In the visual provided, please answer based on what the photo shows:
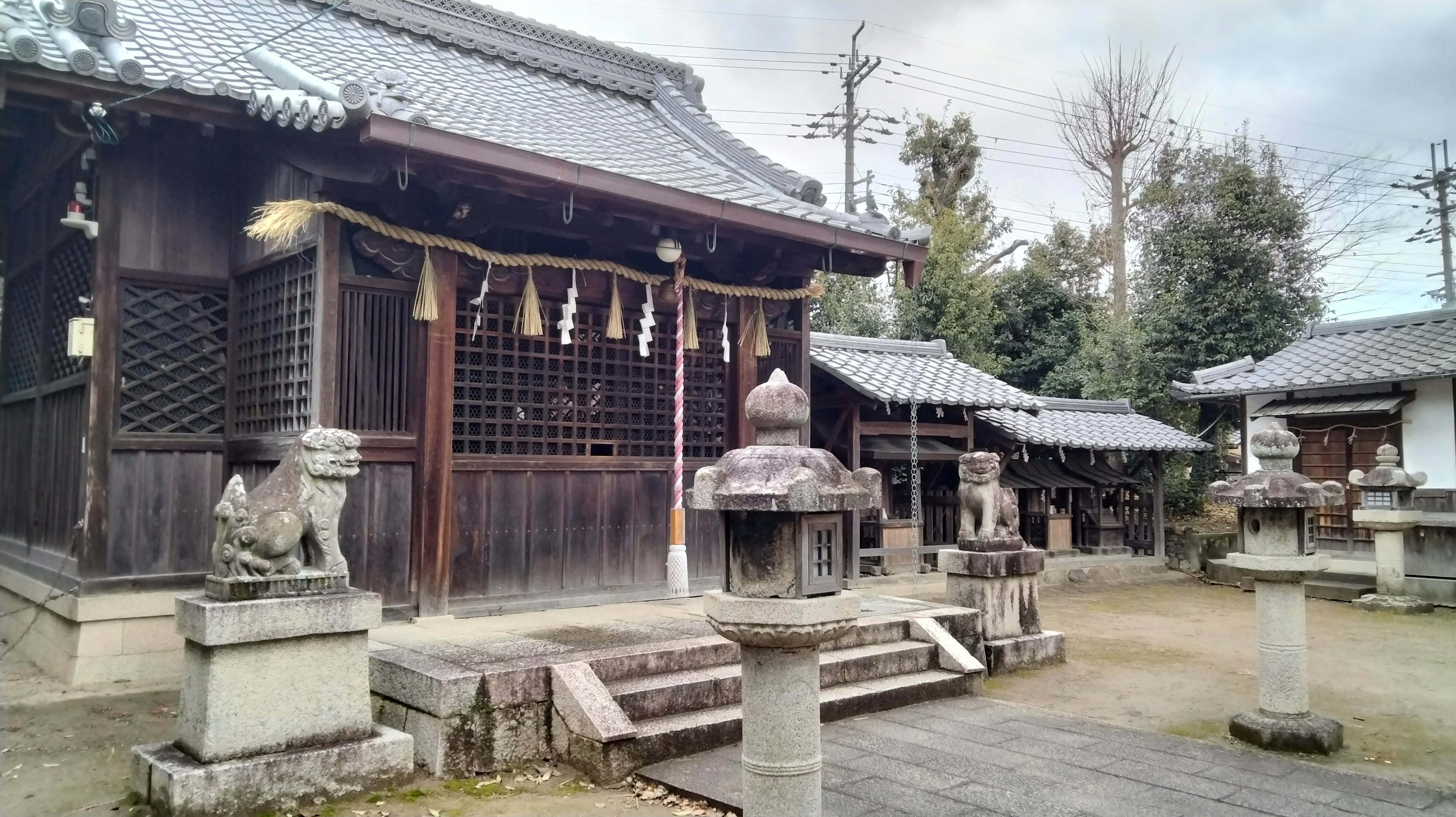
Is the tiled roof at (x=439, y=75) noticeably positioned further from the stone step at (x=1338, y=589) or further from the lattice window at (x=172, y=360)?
the stone step at (x=1338, y=589)

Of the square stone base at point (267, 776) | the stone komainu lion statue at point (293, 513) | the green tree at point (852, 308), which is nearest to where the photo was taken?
the square stone base at point (267, 776)

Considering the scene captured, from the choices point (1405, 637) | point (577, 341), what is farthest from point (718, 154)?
point (1405, 637)

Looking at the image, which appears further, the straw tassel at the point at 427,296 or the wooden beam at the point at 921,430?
the wooden beam at the point at 921,430

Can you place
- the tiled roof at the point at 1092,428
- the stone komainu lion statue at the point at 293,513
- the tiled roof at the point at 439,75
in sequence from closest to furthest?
the stone komainu lion statue at the point at 293,513 < the tiled roof at the point at 439,75 < the tiled roof at the point at 1092,428

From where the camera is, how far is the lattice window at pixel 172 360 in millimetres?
7566

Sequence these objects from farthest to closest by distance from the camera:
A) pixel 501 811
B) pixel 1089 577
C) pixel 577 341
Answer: pixel 1089 577 < pixel 577 341 < pixel 501 811

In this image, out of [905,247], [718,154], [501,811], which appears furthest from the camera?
[718,154]

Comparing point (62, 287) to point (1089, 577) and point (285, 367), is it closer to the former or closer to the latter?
point (285, 367)

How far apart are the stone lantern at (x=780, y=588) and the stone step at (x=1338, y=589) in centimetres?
1504

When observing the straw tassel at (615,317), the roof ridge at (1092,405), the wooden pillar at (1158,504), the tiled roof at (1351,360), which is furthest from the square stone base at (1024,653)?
the wooden pillar at (1158,504)

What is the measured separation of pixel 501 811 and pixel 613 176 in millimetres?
4755

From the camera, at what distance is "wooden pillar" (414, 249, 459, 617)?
762 cm

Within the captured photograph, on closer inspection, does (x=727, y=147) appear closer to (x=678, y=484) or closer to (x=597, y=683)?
(x=678, y=484)

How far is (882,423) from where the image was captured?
15727mm
